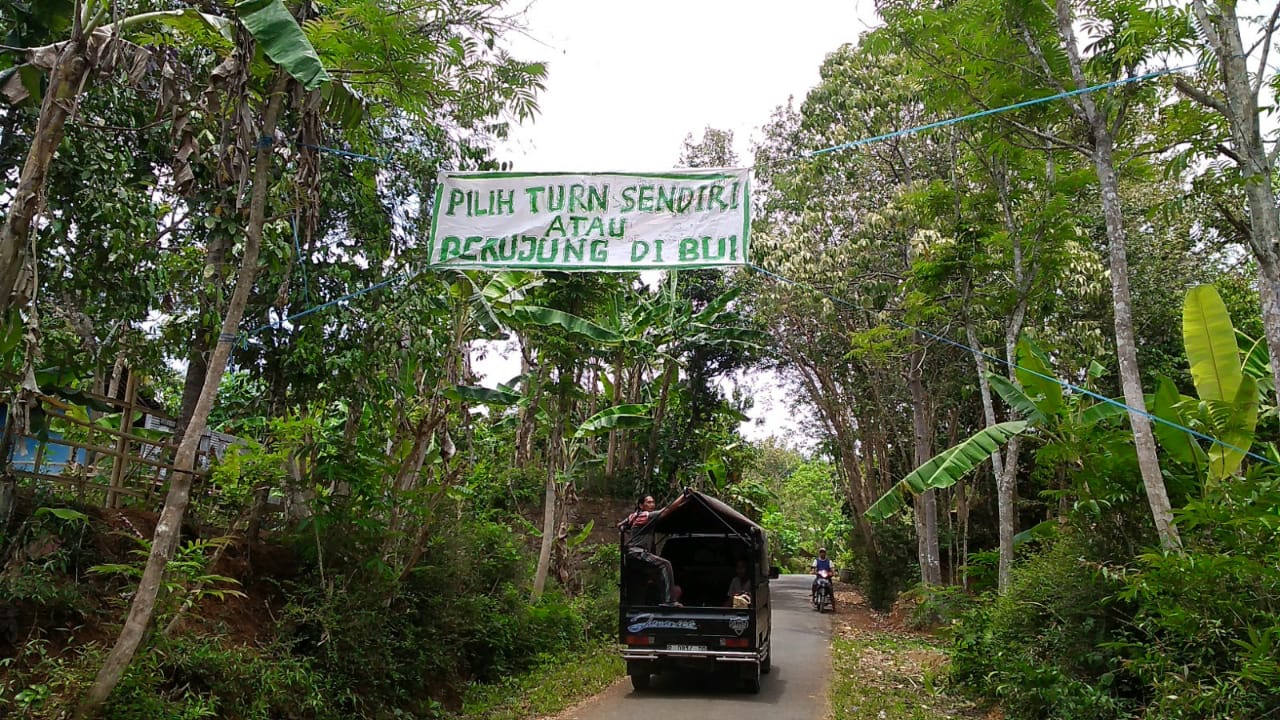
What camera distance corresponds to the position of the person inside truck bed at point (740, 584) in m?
10.6

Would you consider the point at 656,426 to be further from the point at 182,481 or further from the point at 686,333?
the point at 182,481

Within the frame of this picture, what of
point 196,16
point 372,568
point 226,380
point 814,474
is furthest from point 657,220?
point 814,474

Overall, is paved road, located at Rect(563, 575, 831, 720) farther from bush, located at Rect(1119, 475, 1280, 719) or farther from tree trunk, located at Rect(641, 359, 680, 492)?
tree trunk, located at Rect(641, 359, 680, 492)

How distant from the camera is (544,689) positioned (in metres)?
9.81

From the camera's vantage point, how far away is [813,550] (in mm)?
44562

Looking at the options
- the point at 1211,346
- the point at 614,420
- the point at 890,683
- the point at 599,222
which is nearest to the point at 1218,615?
the point at 1211,346

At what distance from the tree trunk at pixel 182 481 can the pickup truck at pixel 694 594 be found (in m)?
5.09

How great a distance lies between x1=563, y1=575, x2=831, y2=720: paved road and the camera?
28.7 feet

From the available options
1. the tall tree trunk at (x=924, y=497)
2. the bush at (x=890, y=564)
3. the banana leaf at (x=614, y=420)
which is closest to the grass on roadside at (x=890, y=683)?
the tall tree trunk at (x=924, y=497)

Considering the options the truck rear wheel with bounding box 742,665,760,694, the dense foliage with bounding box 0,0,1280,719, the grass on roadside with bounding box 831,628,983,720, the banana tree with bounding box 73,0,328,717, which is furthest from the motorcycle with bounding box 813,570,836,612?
the banana tree with bounding box 73,0,328,717

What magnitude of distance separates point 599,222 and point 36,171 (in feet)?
12.6

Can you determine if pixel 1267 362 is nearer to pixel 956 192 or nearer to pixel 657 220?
pixel 956 192

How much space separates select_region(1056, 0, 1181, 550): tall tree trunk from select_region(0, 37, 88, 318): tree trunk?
8769mm

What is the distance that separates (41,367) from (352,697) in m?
4.21
